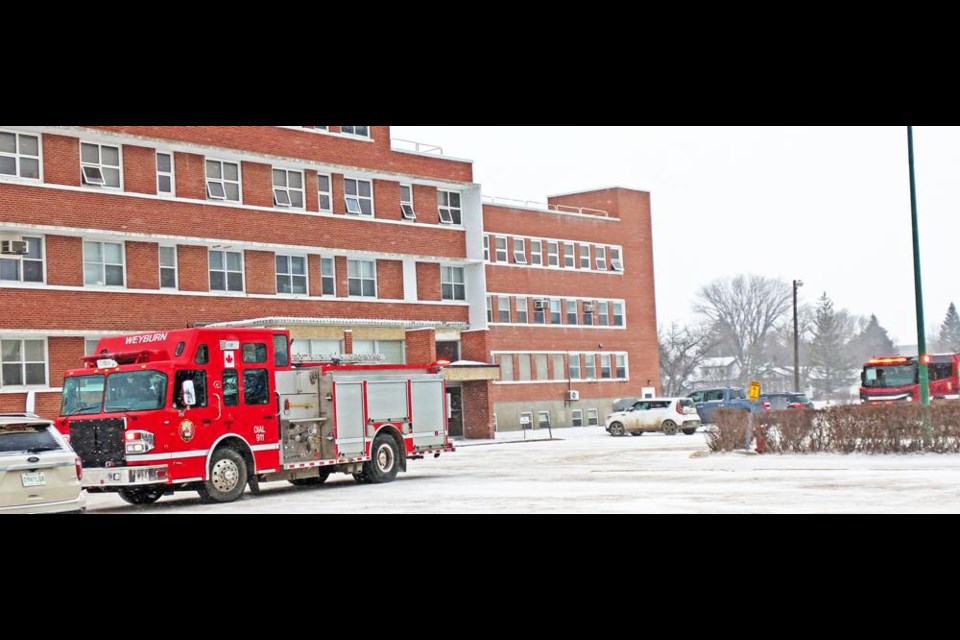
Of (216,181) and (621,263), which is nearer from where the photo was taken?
(216,181)

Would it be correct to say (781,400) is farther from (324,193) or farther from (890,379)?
(324,193)

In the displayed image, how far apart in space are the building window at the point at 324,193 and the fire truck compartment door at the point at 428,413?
73.1 ft

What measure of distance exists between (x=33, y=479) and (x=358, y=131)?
34.7 meters

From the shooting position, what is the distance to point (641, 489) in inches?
822

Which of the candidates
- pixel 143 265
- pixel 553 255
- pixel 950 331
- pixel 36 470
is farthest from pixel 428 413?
pixel 950 331

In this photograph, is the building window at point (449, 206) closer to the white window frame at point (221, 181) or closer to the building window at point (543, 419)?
the white window frame at point (221, 181)

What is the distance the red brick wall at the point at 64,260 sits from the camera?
3894 cm

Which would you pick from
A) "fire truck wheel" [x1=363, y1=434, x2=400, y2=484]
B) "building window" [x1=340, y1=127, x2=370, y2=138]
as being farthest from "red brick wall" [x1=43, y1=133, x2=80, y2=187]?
"fire truck wheel" [x1=363, y1=434, x2=400, y2=484]
